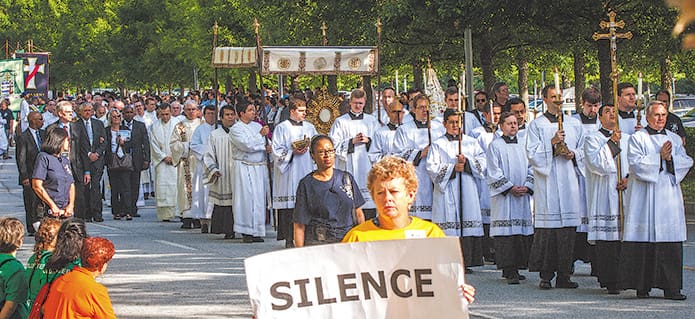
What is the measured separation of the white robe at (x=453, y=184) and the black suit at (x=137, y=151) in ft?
27.6

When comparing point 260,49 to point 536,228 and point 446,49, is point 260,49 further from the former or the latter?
point 446,49

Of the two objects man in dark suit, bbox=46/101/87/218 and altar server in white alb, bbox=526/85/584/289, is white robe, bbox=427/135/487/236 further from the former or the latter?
man in dark suit, bbox=46/101/87/218

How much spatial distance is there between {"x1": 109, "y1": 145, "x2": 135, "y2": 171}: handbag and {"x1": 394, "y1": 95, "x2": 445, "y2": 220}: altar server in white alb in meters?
7.78

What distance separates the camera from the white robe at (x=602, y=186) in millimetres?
12180

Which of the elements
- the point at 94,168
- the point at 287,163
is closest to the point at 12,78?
the point at 94,168

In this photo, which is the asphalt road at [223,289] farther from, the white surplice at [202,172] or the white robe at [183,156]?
the white robe at [183,156]

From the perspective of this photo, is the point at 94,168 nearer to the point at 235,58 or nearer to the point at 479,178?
the point at 235,58

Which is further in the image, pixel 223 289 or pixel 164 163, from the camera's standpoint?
pixel 164 163

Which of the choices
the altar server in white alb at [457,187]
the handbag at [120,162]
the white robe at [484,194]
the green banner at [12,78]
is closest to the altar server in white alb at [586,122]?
the altar server in white alb at [457,187]

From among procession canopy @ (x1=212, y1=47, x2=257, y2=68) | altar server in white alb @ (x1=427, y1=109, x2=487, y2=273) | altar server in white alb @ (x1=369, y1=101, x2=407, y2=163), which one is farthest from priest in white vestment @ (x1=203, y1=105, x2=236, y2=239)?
altar server in white alb @ (x1=427, y1=109, x2=487, y2=273)

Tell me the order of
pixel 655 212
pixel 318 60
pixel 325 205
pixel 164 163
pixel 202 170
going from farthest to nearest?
pixel 164 163 → pixel 202 170 → pixel 318 60 → pixel 655 212 → pixel 325 205

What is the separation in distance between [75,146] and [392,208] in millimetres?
13862

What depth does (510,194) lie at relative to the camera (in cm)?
1353

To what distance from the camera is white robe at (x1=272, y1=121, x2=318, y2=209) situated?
1634cm
